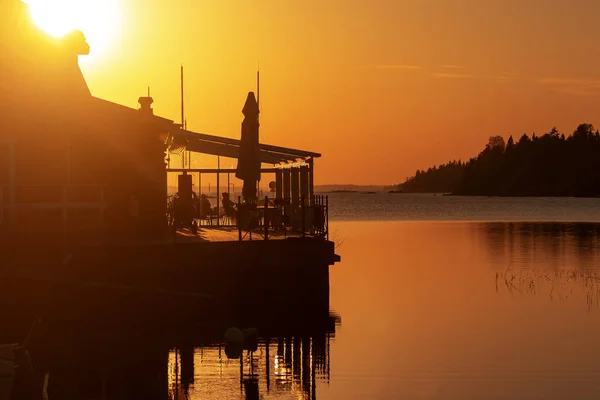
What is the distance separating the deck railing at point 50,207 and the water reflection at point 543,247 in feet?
75.3

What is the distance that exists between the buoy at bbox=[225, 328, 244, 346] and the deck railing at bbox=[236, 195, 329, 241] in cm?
717

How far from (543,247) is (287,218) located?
26.4 m

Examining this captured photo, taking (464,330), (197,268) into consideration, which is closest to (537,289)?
(464,330)

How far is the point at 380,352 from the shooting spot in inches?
890

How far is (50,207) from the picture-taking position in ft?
76.7

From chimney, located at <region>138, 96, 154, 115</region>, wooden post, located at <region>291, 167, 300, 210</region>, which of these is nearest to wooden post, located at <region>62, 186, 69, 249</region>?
chimney, located at <region>138, 96, 154, 115</region>

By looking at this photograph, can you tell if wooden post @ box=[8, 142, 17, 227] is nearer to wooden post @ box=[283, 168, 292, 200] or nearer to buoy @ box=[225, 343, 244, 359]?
buoy @ box=[225, 343, 244, 359]

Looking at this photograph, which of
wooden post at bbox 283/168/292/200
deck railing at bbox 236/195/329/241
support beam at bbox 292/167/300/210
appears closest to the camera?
deck railing at bbox 236/195/329/241

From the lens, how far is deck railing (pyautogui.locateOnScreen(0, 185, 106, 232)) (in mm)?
23453

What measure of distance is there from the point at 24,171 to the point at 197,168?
1409 cm

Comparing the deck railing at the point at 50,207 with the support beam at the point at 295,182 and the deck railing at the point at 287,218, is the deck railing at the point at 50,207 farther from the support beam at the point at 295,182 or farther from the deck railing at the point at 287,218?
the support beam at the point at 295,182

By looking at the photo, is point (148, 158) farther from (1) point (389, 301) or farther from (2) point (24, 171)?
(1) point (389, 301)

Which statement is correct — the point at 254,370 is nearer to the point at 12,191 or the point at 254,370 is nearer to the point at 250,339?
the point at 250,339

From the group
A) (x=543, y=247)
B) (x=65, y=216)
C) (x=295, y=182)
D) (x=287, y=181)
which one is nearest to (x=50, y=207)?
(x=65, y=216)
